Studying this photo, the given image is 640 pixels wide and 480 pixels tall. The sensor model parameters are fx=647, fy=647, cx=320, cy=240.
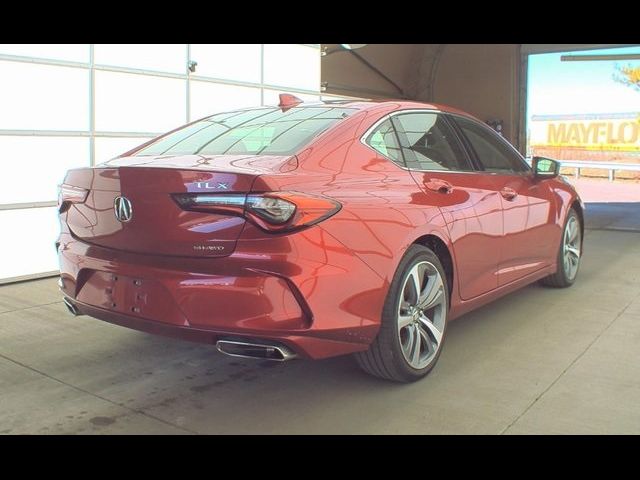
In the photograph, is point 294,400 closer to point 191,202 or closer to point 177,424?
point 177,424

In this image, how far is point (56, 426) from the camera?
3018 mm

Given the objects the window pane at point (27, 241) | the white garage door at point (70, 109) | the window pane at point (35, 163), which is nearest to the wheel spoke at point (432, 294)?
the window pane at point (27, 241)

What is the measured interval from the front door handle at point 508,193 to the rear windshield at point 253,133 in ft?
4.41

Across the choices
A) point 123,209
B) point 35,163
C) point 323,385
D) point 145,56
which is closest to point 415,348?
point 323,385

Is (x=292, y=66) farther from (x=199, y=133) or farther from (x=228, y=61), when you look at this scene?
(x=199, y=133)

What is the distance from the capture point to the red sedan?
2803mm

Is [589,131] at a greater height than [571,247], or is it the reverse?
[589,131]

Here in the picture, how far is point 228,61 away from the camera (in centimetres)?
822

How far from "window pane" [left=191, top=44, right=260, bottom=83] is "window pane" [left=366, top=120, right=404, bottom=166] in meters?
4.67

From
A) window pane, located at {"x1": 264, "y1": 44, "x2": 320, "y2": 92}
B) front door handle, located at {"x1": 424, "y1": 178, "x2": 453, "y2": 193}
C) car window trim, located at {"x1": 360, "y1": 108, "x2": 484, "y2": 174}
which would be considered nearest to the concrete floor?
front door handle, located at {"x1": 424, "y1": 178, "x2": 453, "y2": 193}

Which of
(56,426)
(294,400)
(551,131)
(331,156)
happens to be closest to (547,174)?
(331,156)

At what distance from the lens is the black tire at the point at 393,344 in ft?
10.7

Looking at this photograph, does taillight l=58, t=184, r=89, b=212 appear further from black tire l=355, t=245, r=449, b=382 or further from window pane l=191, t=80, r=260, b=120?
window pane l=191, t=80, r=260, b=120

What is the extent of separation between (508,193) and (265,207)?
2263 mm
